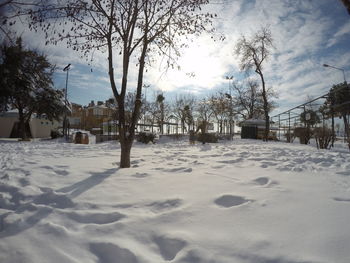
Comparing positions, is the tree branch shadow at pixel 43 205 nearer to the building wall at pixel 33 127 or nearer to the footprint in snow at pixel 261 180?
the footprint in snow at pixel 261 180

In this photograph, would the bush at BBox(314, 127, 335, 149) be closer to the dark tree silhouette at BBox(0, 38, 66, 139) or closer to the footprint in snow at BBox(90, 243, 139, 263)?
the footprint in snow at BBox(90, 243, 139, 263)

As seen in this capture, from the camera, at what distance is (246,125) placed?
22.8 meters

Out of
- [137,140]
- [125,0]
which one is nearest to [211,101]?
[137,140]

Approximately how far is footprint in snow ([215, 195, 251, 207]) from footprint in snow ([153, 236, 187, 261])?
2.42 ft

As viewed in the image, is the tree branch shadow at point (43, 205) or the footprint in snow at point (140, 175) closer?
the tree branch shadow at point (43, 205)

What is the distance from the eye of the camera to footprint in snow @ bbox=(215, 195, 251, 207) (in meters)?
1.94

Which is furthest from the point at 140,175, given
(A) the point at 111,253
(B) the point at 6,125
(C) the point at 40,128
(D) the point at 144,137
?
(C) the point at 40,128

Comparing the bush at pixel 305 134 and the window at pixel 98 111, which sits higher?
the window at pixel 98 111

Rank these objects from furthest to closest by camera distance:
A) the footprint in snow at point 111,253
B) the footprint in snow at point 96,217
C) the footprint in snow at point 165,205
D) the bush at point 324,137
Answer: the bush at point 324,137 < the footprint in snow at point 165,205 < the footprint in snow at point 96,217 < the footprint in snow at point 111,253

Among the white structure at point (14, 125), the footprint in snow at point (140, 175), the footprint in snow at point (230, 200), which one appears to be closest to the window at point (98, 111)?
the white structure at point (14, 125)

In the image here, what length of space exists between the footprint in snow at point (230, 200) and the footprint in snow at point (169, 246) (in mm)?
738

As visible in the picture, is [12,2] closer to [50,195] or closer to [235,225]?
[50,195]

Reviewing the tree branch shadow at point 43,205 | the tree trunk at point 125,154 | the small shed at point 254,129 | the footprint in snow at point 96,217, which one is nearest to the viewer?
the tree branch shadow at point 43,205

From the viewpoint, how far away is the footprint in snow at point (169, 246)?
4.11 ft
